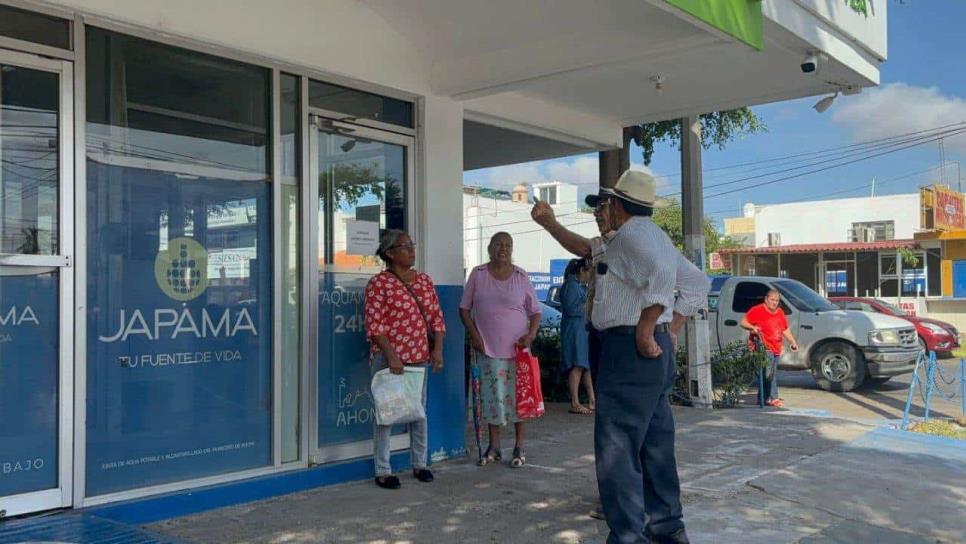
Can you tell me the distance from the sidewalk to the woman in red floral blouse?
261 millimetres

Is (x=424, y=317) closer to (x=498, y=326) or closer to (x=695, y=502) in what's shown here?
(x=498, y=326)

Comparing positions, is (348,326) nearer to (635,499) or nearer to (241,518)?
(241,518)

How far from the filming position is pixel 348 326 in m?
6.09

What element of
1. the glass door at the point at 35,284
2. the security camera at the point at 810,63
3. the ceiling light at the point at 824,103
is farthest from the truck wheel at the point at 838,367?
the glass door at the point at 35,284

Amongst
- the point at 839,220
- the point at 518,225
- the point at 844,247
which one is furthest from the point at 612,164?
the point at 518,225

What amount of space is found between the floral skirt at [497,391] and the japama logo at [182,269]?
221cm

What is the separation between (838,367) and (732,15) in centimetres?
904

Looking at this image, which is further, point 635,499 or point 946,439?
point 946,439

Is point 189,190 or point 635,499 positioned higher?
point 189,190

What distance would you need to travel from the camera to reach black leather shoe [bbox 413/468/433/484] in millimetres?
5996

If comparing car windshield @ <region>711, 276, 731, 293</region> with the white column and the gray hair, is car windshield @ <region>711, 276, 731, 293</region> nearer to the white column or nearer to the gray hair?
the white column

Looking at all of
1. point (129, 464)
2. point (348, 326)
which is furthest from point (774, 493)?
point (129, 464)

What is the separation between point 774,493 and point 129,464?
413 cm

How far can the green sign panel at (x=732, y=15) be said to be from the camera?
17.2 feet
